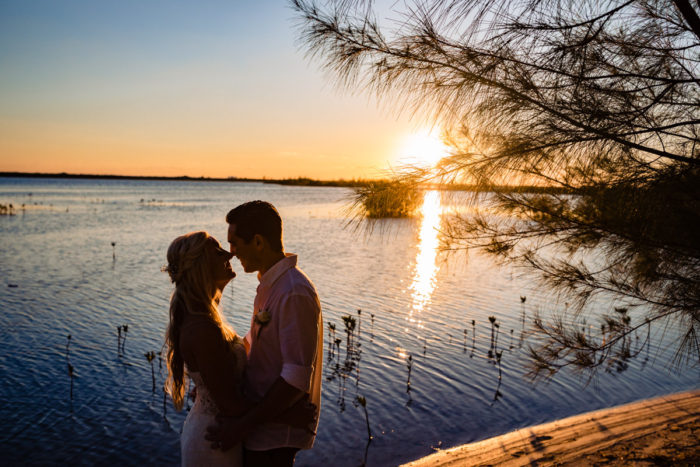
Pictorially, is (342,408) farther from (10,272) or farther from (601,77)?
(10,272)

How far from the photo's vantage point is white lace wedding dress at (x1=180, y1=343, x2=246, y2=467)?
199 centimetres

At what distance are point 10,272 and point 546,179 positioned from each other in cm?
1714

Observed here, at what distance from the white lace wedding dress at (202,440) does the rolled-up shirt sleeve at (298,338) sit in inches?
14.9

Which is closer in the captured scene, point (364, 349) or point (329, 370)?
point (329, 370)

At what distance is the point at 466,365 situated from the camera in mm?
8312

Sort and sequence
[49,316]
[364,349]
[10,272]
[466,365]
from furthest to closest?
1. [10,272]
2. [49,316]
3. [364,349]
4. [466,365]

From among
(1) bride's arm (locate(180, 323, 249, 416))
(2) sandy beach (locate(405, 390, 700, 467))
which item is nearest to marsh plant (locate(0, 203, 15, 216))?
(2) sandy beach (locate(405, 390, 700, 467))

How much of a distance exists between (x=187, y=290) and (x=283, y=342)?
1.72 feet

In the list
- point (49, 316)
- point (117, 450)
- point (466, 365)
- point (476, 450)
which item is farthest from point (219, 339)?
point (49, 316)

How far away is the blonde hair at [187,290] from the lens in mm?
2045

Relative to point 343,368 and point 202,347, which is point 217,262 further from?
point 343,368

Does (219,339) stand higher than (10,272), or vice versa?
(219,339)

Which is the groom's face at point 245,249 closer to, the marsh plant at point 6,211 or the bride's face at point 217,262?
the bride's face at point 217,262

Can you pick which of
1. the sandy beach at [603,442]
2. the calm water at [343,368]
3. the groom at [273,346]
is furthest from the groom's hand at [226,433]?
the sandy beach at [603,442]
